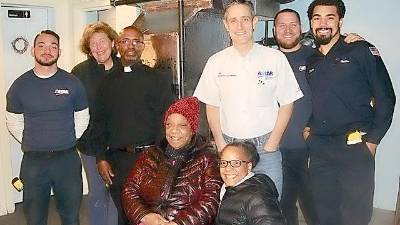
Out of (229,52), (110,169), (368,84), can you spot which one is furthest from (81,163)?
(368,84)

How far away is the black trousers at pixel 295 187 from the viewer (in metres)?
2.18

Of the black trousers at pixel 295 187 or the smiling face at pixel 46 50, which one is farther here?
the smiling face at pixel 46 50

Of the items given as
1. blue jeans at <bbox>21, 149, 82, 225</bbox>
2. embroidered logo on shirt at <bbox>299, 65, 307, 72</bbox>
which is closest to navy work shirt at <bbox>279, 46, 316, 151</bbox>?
embroidered logo on shirt at <bbox>299, 65, 307, 72</bbox>

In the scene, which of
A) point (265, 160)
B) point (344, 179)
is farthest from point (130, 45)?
point (344, 179)

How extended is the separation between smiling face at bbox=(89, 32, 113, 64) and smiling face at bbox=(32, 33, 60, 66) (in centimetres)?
23

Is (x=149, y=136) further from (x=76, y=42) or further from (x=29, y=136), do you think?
(x=76, y=42)

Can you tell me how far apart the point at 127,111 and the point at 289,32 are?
0.91 metres

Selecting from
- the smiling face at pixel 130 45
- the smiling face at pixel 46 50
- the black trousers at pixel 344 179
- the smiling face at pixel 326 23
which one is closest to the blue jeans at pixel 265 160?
the black trousers at pixel 344 179

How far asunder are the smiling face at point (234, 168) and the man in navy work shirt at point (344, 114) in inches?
19.1

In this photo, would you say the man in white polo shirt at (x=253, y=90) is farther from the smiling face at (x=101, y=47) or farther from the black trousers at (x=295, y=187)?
the smiling face at (x=101, y=47)

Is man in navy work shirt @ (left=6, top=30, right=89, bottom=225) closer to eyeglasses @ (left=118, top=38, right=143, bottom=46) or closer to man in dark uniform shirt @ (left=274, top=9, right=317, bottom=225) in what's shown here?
eyeglasses @ (left=118, top=38, right=143, bottom=46)

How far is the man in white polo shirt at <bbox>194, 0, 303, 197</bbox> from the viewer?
185cm

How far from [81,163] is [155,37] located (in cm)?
92

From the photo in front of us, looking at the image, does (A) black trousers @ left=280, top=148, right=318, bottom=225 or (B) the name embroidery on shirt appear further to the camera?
(A) black trousers @ left=280, top=148, right=318, bottom=225
